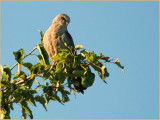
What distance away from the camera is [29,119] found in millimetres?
4324

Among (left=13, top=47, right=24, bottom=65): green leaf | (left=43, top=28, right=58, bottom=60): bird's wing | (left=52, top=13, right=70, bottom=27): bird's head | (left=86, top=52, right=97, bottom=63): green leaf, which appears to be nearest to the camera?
(left=86, top=52, right=97, bottom=63): green leaf

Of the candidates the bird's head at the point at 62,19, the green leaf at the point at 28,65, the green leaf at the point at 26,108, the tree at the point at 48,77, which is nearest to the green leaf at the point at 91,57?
the tree at the point at 48,77

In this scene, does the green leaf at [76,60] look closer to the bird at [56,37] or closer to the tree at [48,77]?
the tree at [48,77]

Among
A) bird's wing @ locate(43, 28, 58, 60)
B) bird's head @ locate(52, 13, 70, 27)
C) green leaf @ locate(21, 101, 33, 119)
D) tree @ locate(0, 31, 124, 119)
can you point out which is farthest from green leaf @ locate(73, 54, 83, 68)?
bird's head @ locate(52, 13, 70, 27)

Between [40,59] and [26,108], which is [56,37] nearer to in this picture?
[40,59]

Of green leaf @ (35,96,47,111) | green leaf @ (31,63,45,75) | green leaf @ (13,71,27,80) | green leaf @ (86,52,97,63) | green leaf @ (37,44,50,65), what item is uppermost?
green leaf @ (37,44,50,65)

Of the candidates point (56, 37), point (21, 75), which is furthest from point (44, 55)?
point (56, 37)

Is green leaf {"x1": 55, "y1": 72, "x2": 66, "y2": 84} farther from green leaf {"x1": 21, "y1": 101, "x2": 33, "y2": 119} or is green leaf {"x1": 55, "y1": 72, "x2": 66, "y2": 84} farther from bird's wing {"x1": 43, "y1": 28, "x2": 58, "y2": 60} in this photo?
bird's wing {"x1": 43, "y1": 28, "x2": 58, "y2": 60}

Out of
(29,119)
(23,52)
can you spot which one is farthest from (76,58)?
(29,119)

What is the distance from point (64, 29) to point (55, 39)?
415 mm

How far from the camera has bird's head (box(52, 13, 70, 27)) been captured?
21.4ft

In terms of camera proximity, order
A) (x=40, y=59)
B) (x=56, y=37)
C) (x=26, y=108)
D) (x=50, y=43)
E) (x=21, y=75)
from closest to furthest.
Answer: (x=26, y=108) → (x=21, y=75) → (x=40, y=59) → (x=50, y=43) → (x=56, y=37)

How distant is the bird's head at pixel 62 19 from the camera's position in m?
6.51

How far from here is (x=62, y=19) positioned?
6.61 m
